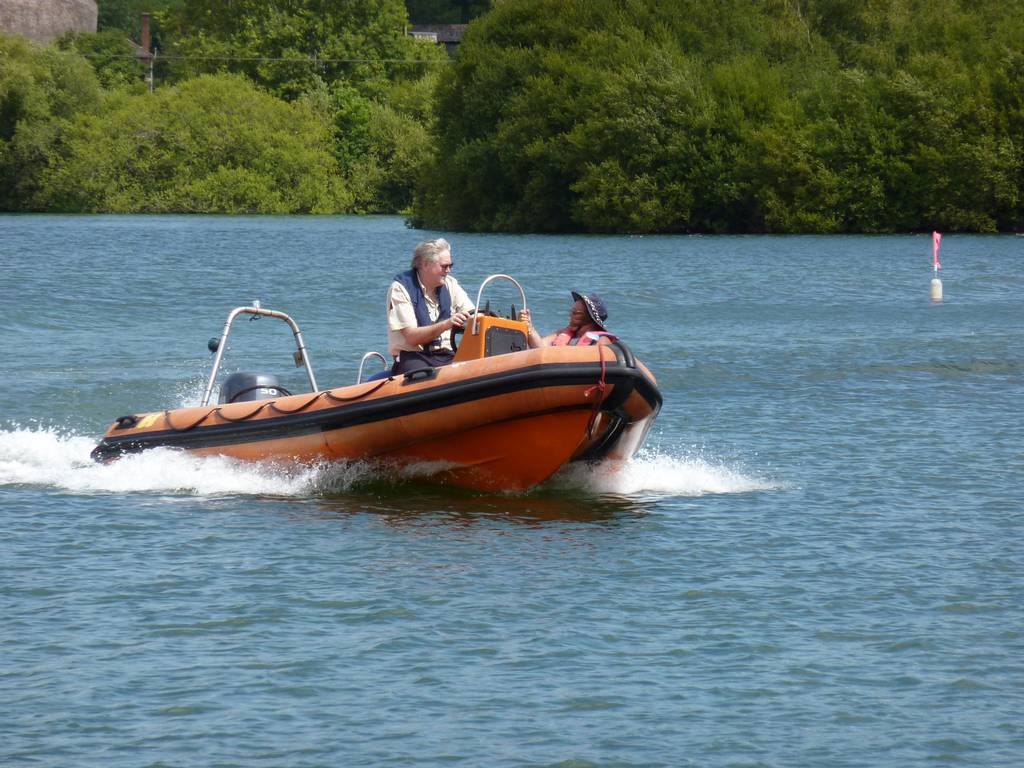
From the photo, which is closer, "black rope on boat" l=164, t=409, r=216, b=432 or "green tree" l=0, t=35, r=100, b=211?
"black rope on boat" l=164, t=409, r=216, b=432

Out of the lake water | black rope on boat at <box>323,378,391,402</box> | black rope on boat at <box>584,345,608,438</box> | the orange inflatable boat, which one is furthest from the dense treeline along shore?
black rope on boat at <box>323,378,391,402</box>

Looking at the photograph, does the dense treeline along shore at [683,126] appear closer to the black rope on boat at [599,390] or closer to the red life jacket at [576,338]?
the red life jacket at [576,338]

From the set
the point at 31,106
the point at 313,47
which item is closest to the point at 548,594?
the point at 31,106

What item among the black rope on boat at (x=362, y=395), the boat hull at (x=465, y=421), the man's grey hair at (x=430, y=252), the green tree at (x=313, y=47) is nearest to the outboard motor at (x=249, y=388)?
the boat hull at (x=465, y=421)

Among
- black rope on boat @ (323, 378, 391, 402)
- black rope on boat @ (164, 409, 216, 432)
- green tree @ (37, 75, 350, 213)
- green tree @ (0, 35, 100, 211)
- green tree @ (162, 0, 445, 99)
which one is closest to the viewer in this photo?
black rope on boat @ (323, 378, 391, 402)

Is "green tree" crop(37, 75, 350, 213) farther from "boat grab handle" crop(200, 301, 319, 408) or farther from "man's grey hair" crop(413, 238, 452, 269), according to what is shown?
"man's grey hair" crop(413, 238, 452, 269)

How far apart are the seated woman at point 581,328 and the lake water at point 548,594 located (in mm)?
933

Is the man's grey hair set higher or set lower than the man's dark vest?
higher

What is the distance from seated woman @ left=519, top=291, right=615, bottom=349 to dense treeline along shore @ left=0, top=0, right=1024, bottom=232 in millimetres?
42836

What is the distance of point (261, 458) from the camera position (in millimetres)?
10719

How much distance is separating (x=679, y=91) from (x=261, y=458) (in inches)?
1733

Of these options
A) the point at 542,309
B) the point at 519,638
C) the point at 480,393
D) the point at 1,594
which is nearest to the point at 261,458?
the point at 480,393

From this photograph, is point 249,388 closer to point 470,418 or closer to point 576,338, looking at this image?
point 470,418

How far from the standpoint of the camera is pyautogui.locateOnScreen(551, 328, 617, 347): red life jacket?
10414 millimetres
